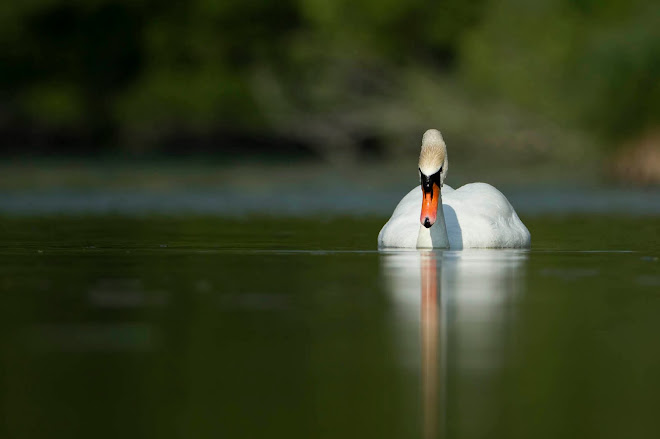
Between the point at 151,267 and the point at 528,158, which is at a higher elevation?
the point at 528,158

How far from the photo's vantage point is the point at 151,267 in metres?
11.1

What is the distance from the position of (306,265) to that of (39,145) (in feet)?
149

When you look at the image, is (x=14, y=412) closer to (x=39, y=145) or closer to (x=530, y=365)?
(x=530, y=365)

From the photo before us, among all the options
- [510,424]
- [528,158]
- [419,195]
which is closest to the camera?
[510,424]

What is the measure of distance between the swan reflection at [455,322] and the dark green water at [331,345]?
0.6 inches

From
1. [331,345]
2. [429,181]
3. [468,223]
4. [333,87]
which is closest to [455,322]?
[331,345]

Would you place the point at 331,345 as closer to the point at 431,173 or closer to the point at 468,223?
the point at 431,173

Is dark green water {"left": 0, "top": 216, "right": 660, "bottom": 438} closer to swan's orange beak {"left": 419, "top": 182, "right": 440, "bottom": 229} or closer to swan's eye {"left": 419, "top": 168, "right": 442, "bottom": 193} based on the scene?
swan's orange beak {"left": 419, "top": 182, "right": 440, "bottom": 229}

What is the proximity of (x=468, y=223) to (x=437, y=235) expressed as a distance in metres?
0.56

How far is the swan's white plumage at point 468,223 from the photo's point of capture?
12391mm

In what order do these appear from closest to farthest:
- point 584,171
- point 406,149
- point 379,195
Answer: point 379,195 < point 584,171 < point 406,149

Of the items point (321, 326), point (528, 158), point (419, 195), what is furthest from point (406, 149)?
point (321, 326)

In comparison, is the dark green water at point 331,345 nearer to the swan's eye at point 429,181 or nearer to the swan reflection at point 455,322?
the swan reflection at point 455,322

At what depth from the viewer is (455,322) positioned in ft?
24.5
